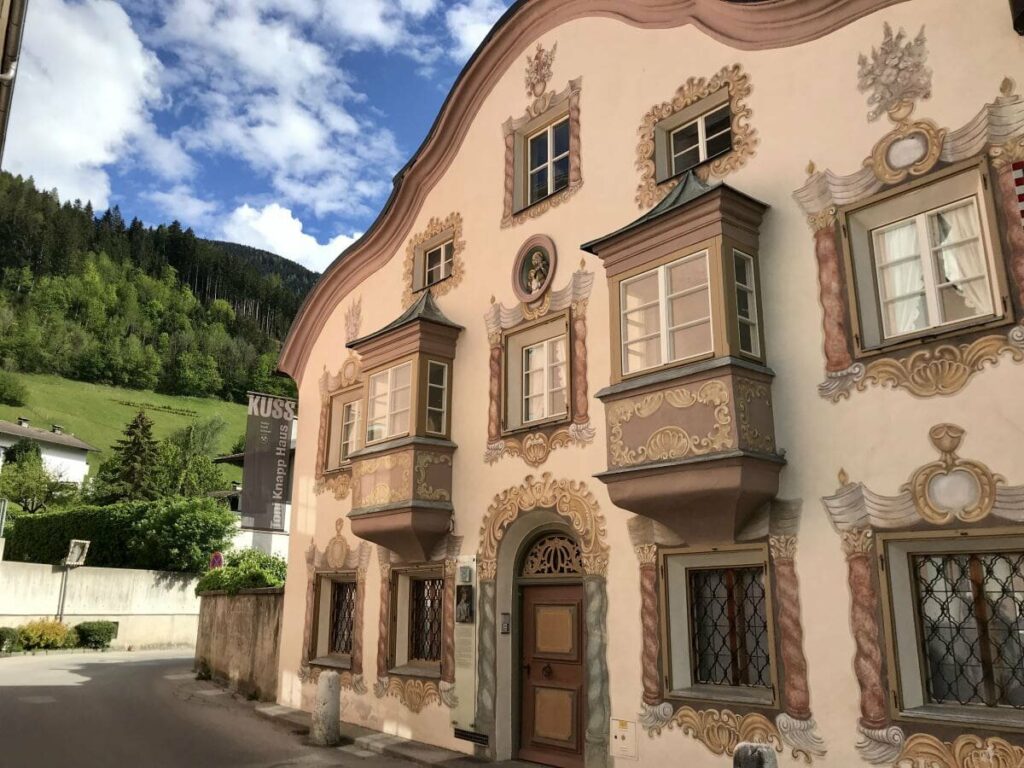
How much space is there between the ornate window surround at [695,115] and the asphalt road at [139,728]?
807 cm

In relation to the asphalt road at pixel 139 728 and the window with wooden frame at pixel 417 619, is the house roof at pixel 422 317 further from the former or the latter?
the asphalt road at pixel 139 728

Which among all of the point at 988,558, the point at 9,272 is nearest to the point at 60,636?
the point at 988,558

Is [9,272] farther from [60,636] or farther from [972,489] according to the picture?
[972,489]

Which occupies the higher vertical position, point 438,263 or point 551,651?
point 438,263

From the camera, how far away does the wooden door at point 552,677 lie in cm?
1027

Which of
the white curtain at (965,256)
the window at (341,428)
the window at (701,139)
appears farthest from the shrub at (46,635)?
the white curtain at (965,256)

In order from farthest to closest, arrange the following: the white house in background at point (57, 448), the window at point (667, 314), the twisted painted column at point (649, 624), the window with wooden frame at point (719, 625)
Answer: the white house in background at point (57, 448)
the twisted painted column at point (649, 624)
the window at point (667, 314)
the window with wooden frame at point (719, 625)

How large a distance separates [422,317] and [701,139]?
493 centimetres

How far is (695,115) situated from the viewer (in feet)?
34.3

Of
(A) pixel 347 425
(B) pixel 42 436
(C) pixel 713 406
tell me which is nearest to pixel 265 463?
(A) pixel 347 425

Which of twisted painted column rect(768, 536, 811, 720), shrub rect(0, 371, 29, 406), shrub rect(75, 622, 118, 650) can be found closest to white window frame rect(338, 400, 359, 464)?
twisted painted column rect(768, 536, 811, 720)

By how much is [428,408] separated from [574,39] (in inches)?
228

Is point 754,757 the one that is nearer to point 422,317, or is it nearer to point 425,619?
point 425,619

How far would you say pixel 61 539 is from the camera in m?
40.1
